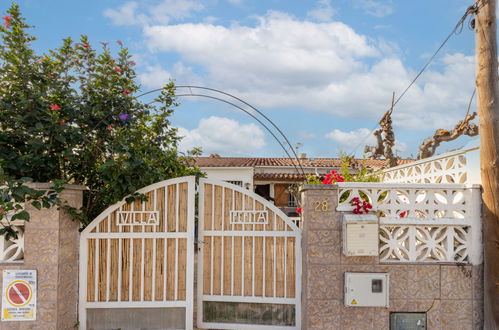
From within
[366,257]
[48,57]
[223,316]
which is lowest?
[223,316]

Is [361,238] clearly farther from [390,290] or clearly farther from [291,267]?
[291,267]

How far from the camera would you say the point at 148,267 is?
15.0ft

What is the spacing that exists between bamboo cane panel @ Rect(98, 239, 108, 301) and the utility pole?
4.32 metres

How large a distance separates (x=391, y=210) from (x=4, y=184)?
4188 mm

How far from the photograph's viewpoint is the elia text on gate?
182 inches

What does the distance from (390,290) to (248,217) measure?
1789mm

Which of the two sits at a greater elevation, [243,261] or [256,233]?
[256,233]

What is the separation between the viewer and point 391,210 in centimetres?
425

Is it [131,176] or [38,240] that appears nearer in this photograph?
[38,240]

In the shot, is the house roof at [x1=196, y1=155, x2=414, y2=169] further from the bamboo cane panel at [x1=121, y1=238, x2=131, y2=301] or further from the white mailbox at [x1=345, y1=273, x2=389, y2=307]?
the white mailbox at [x1=345, y1=273, x2=389, y2=307]

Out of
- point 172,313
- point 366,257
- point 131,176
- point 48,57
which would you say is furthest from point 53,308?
point 366,257

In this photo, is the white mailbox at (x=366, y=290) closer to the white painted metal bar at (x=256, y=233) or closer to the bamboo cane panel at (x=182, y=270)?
the white painted metal bar at (x=256, y=233)

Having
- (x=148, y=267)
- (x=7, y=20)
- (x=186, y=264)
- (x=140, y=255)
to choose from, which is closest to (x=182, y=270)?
(x=186, y=264)

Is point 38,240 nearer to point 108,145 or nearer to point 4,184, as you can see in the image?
point 4,184
